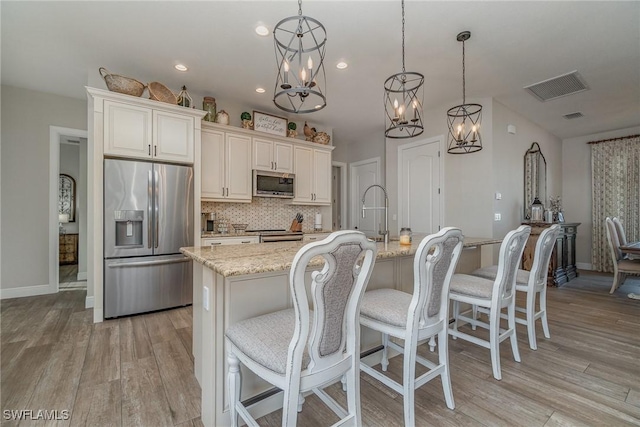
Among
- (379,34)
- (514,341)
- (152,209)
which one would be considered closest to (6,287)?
(152,209)

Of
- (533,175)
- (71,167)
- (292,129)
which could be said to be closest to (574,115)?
(533,175)

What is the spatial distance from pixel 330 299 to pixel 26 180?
4883 mm

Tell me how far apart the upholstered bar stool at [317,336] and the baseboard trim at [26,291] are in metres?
4.25

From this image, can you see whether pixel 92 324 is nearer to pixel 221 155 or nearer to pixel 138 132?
pixel 138 132

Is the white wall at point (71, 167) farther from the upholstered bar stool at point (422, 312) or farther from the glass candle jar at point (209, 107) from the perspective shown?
the upholstered bar stool at point (422, 312)

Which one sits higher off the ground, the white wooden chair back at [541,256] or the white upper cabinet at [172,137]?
the white upper cabinet at [172,137]

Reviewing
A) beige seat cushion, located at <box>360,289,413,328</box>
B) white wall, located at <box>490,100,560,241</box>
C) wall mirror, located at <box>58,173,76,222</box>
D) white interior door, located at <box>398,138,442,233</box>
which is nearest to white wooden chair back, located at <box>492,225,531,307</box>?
beige seat cushion, located at <box>360,289,413,328</box>

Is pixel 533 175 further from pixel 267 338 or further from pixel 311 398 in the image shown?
pixel 267 338

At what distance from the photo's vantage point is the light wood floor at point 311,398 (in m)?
1.61

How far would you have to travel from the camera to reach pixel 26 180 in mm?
3850

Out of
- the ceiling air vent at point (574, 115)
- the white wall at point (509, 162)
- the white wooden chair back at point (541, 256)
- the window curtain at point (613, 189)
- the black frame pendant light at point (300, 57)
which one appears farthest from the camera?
the window curtain at point (613, 189)

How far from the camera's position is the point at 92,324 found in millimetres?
2932

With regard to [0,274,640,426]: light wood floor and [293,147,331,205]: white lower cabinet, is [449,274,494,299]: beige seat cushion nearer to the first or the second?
[0,274,640,426]: light wood floor

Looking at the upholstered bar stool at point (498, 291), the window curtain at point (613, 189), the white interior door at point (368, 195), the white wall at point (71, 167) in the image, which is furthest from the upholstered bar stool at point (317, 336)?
the white wall at point (71, 167)
